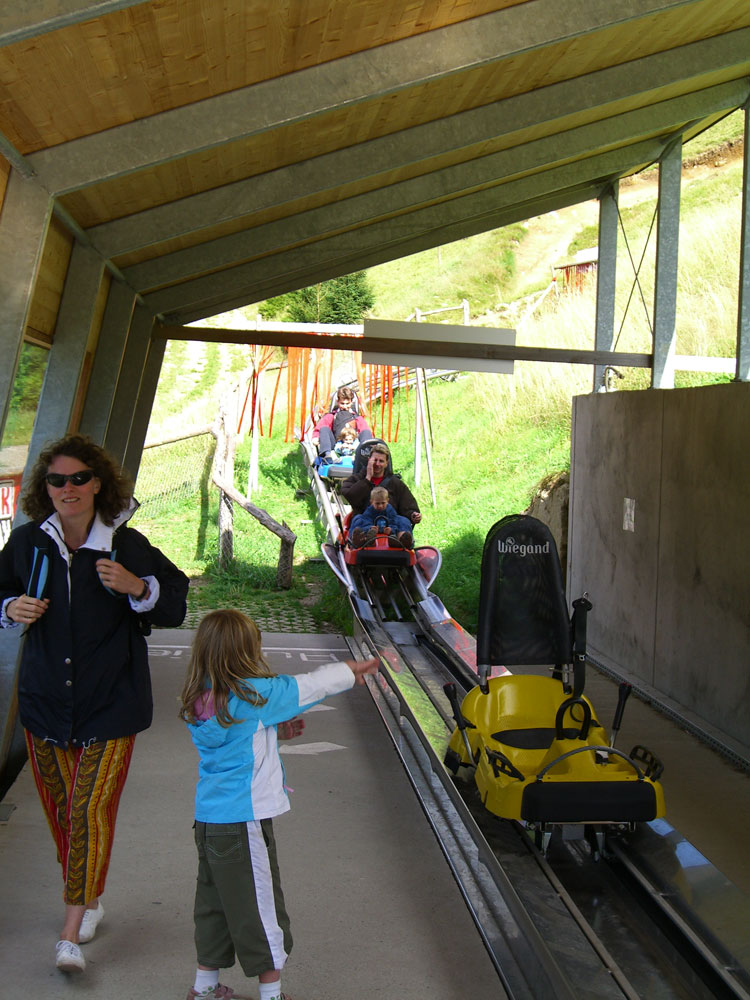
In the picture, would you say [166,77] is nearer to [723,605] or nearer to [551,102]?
[551,102]

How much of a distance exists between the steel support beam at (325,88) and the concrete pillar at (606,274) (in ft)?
20.8

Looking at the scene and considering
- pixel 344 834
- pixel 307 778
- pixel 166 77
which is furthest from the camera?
pixel 307 778

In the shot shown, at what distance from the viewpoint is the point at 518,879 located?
14.4 ft

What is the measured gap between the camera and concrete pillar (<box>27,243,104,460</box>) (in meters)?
5.07

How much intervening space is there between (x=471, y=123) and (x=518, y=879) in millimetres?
3923

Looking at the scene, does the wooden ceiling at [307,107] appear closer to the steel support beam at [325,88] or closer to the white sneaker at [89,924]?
the steel support beam at [325,88]

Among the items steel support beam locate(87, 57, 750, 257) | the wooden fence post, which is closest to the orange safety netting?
the wooden fence post

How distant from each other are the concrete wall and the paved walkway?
2.62 metres

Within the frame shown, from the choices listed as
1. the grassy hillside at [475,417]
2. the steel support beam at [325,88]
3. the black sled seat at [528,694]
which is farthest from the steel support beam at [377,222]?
the black sled seat at [528,694]

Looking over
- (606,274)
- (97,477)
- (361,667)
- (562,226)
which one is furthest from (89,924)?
(562,226)

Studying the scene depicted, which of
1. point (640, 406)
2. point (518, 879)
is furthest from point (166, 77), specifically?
point (640, 406)

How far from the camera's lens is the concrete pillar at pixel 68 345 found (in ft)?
16.6

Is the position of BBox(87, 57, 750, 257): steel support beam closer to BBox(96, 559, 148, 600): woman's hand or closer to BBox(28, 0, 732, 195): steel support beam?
BBox(28, 0, 732, 195): steel support beam

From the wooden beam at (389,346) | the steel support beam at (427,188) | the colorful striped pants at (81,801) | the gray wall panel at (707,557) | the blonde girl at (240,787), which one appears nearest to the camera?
the blonde girl at (240,787)
